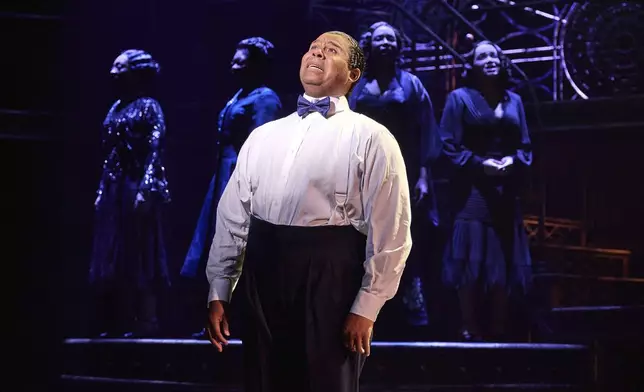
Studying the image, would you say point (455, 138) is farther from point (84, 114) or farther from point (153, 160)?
point (84, 114)

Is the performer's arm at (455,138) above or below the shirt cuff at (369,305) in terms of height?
above

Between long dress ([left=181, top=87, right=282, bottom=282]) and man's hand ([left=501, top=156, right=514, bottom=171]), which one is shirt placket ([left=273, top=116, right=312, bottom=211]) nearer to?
long dress ([left=181, top=87, right=282, bottom=282])

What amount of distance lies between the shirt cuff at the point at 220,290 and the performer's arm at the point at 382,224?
35 cm

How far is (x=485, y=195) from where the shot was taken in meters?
4.18

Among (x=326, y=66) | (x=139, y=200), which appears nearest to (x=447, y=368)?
(x=139, y=200)

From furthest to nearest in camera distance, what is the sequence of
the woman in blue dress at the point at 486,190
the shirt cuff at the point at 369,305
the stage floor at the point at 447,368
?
1. the woman in blue dress at the point at 486,190
2. the stage floor at the point at 447,368
3. the shirt cuff at the point at 369,305

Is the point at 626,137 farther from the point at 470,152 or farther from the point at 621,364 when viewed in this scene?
the point at 621,364

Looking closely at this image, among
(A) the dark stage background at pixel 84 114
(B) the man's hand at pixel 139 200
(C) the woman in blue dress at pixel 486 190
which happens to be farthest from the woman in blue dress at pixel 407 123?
(B) the man's hand at pixel 139 200

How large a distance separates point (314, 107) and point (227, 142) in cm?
200

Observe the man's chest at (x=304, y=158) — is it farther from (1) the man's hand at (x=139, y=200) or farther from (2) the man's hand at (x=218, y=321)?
(1) the man's hand at (x=139, y=200)

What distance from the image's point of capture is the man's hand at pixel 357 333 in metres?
2.07

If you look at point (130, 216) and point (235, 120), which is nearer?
point (235, 120)

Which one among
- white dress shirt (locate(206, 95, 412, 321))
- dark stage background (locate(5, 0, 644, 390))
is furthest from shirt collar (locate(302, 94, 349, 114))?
dark stage background (locate(5, 0, 644, 390))

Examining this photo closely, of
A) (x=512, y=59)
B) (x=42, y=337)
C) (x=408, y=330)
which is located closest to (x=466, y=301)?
(x=408, y=330)
